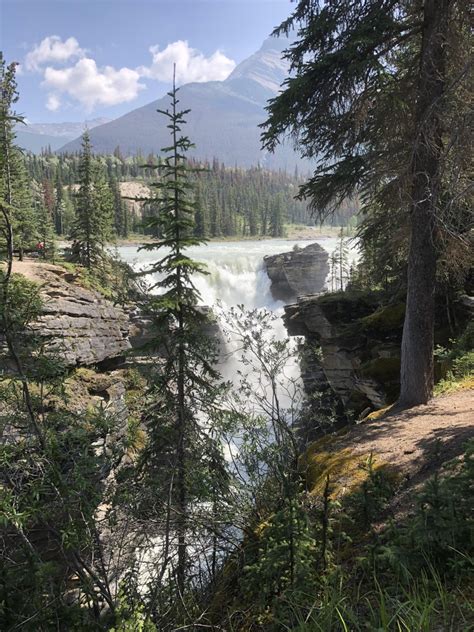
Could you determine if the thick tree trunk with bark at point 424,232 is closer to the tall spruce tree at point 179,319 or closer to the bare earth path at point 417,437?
the bare earth path at point 417,437

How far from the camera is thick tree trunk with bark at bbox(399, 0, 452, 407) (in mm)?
6180

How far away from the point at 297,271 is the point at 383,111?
4291 centimetres

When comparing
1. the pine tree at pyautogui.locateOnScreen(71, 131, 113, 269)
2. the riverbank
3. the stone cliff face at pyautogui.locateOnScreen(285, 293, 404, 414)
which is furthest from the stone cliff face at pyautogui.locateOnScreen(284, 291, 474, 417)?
the riverbank

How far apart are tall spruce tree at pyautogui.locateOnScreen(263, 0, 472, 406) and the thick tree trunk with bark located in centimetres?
2

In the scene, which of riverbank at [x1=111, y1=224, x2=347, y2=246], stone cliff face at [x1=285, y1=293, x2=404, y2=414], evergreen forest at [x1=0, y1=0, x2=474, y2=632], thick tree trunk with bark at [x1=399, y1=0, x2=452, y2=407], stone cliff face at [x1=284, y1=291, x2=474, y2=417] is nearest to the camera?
evergreen forest at [x1=0, y1=0, x2=474, y2=632]

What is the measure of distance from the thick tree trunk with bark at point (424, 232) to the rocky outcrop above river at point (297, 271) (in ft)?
132

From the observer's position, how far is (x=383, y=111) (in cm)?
681

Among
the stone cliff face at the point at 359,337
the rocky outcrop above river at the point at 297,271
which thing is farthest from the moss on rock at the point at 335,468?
the rocky outcrop above river at the point at 297,271

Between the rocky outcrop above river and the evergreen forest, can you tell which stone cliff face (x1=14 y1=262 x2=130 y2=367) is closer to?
the evergreen forest

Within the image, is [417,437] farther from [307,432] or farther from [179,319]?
[179,319]

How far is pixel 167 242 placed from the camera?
8906mm

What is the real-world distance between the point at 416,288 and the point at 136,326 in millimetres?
22248

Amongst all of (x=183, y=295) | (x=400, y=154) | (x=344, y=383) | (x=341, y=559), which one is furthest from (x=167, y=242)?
(x=344, y=383)

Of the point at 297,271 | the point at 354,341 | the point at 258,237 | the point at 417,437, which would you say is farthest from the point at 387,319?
the point at 258,237
